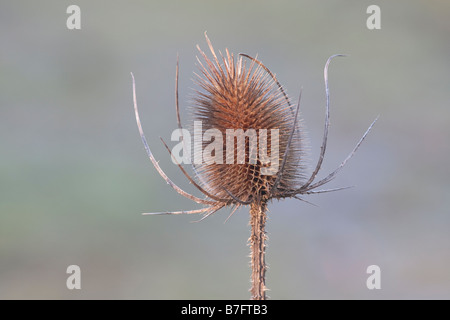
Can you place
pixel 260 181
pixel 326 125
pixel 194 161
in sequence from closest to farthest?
pixel 326 125, pixel 260 181, pixel 194 161
